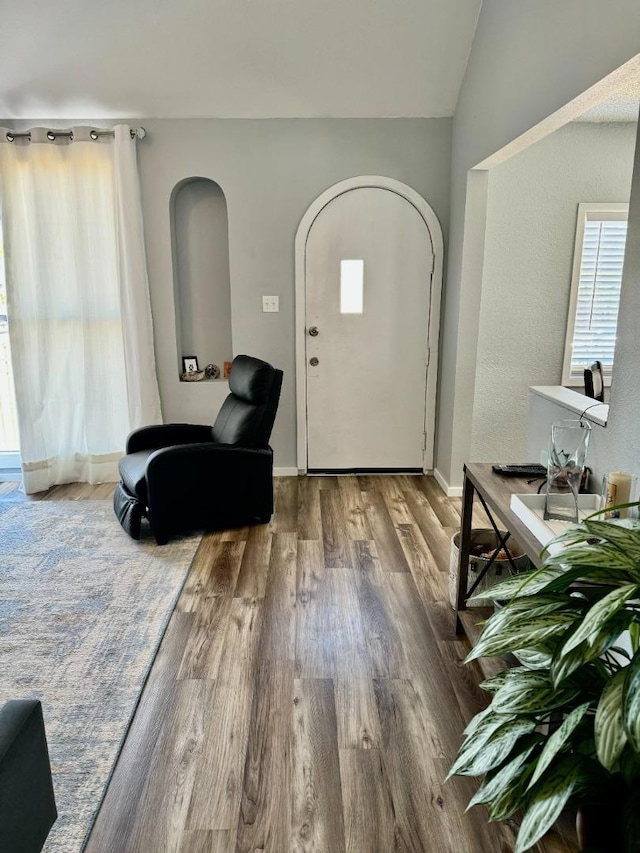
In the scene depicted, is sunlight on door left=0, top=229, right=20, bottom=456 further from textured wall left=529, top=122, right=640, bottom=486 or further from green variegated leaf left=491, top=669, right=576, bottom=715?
green variegated leaf left=491, top=669, right=576, bottom=715

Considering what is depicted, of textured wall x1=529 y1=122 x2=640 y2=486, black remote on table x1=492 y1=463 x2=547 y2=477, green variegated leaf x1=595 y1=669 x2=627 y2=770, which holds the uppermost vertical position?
textured wall x1=529 y1=122 x2=640 y2=486

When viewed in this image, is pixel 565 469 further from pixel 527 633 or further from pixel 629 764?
pixel 629 764

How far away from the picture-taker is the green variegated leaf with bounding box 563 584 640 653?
2.91 feet

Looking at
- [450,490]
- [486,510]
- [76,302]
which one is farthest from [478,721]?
[76,302]

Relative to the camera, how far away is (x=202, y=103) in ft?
12.5

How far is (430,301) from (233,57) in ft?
6.18

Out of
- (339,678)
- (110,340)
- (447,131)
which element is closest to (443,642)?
(339,678)

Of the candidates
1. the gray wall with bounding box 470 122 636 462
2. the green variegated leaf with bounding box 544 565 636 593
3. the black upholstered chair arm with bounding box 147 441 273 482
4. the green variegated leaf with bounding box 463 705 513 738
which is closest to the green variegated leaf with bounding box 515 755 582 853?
the green variegated leaf with bounding box 463 705 513 738

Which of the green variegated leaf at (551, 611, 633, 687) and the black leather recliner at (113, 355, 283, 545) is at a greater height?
the green variegated leaf at (551, 611, 633, 687)

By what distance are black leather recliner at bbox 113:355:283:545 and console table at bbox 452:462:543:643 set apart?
135cm

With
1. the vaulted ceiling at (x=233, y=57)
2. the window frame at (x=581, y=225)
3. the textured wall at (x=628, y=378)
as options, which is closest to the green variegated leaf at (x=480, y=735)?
the textured wall at (x=628, y=378)

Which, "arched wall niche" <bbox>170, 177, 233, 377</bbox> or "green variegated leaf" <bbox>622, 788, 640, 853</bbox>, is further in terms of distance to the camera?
"arched wall niche" <bbox>170, 177, 233, 377</bbox>

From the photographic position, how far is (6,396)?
4477 mm

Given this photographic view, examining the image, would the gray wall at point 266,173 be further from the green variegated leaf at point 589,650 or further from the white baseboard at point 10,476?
the green variegated leaf at point 589,650
